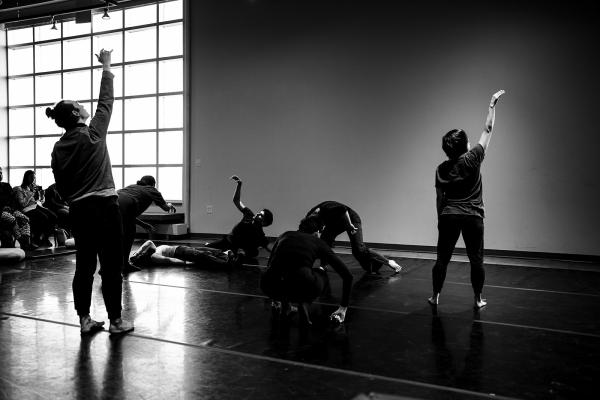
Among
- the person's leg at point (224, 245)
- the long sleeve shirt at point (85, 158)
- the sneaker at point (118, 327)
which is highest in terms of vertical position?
the long sleeve shirt at point (85, 158)

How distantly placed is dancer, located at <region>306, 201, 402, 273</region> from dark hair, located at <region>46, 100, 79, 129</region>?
214 centimetres

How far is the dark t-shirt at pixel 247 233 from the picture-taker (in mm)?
5896

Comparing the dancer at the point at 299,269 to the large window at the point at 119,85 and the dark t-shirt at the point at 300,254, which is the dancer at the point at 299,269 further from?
the large window at the point at 119,85

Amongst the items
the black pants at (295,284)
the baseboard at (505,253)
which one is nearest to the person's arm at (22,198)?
the baseboard at (505,253)

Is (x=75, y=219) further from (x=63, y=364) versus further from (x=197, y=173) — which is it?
(x=197, y=173)

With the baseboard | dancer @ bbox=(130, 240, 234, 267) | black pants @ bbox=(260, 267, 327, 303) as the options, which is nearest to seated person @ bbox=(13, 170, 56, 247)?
dancer @ bbox=(130, 240, 234, 267)

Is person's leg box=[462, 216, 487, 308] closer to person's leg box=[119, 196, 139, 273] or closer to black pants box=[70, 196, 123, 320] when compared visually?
black pants box=[70, 196, 123, 320]

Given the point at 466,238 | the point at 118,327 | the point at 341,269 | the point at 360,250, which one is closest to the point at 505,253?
the point at 360,250

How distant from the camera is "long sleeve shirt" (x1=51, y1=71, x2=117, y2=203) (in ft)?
9.57

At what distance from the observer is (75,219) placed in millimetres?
2979

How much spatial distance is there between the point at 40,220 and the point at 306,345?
5.96 metres

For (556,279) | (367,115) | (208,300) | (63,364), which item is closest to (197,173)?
(367,115)

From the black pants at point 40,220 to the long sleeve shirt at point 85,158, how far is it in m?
5.11

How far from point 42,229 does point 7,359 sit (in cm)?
539
